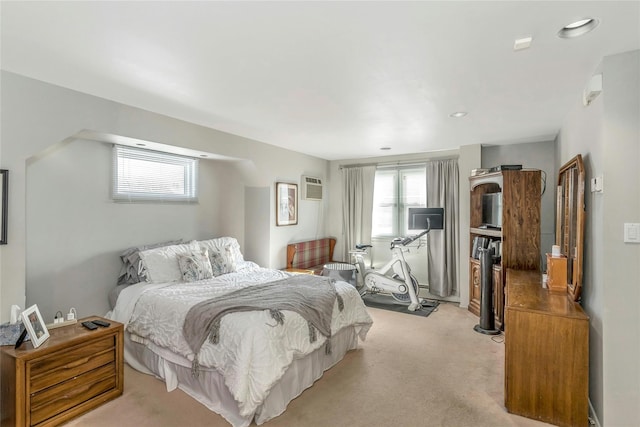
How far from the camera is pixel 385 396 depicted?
2.54m

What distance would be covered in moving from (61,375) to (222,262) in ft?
5.92

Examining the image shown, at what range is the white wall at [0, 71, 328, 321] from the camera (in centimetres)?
234

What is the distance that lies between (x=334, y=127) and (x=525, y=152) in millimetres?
2852

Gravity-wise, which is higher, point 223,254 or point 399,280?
point 223,254

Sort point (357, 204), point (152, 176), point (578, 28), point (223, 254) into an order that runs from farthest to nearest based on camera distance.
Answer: point (357, 204)
point (223, 254)
point (152, 176)
point (578, 28)

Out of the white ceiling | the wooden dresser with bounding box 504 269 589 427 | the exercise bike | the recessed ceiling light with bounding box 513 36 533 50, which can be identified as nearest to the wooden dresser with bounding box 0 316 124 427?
the white ceiling

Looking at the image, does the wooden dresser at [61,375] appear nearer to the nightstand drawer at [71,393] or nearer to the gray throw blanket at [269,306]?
the nightstand drawer at [71,393]

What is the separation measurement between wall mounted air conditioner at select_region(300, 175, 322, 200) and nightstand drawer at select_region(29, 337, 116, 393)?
3.59m

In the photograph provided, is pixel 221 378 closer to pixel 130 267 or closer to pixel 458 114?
pixel 130 267

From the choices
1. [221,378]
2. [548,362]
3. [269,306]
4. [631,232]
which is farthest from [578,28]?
[221,378]

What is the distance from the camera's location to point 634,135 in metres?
1.92

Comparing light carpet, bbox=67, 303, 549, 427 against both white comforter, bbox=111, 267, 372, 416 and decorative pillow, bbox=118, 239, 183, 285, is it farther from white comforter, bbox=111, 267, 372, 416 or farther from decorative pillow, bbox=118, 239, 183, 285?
decorative pillow, bbox=118, 239, 183, 285

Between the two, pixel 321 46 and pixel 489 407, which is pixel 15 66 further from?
pixel 489 407

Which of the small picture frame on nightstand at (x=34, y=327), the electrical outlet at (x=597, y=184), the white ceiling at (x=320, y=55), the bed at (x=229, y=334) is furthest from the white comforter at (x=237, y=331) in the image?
the electrical outlet at (x=597, y=184)
